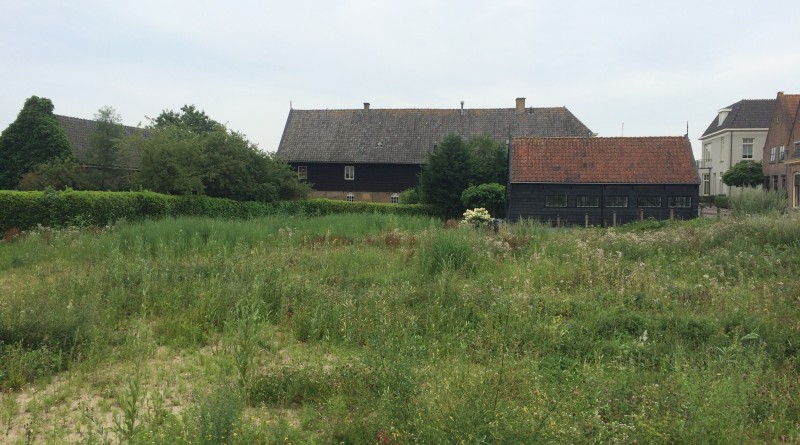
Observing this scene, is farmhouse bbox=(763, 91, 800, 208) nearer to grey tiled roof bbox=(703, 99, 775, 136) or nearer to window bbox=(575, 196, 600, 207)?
grey tiled roof bbox=(703, 99, 775, 136)

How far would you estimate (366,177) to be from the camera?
47.9 m

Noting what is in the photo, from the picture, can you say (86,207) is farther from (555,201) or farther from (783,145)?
(783,145)

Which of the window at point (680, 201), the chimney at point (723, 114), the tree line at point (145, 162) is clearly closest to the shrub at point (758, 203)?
the window at point (680, 201)

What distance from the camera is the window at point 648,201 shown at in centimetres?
3066

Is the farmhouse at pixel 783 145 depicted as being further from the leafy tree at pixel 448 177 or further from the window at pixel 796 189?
the leafy tree at pixel 448 177

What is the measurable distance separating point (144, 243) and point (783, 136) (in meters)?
46.5

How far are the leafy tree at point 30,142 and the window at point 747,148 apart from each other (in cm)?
5495

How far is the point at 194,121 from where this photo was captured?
5812 centimetres

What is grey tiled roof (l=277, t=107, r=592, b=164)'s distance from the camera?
4753cm

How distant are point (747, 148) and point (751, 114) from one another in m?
3.26

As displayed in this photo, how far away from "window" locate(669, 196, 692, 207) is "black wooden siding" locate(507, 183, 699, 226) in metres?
0.12

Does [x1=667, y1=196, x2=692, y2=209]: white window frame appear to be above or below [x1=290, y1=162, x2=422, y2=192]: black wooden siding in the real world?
below

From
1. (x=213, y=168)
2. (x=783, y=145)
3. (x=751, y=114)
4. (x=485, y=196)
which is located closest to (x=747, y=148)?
(x=751, y=114)

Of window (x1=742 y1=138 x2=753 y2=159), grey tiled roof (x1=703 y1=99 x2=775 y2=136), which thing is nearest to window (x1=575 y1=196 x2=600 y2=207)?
window (x1=742 y1=138 x2=753 y2=159)
